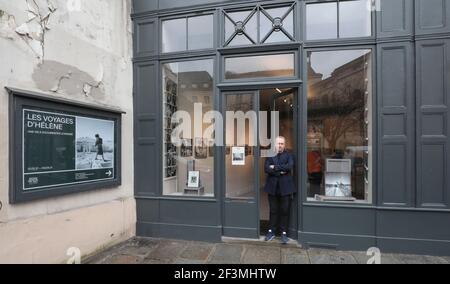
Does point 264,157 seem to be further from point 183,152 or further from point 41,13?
point 41,13

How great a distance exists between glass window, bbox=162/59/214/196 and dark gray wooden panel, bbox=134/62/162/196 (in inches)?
6.6

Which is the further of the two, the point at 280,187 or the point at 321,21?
the point at 280,187

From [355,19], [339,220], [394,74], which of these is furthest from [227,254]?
[355,19]

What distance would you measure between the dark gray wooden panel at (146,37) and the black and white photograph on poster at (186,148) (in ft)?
5.87

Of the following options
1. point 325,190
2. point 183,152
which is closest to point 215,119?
point 183,152

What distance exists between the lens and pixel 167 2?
18.9 feet

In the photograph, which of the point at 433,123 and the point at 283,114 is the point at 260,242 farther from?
the point at 433,123

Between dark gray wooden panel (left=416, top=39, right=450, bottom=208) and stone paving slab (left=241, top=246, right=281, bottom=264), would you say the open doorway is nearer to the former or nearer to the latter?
stone paving slab (left=241, top=246, right=281, bottom=264)

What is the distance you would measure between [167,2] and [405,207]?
18.1ft

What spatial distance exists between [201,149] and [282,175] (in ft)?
5.26

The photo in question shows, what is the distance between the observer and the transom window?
5.29 metres

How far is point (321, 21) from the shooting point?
519cm

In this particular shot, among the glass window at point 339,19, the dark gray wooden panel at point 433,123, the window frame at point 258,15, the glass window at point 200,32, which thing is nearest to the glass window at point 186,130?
the glass window at point 200,32

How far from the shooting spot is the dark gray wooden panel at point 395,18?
482 cm
